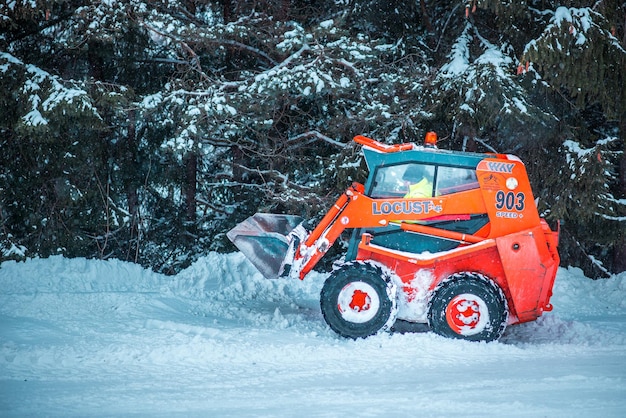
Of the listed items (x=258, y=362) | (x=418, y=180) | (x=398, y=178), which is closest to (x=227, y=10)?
(x=398, y=178)

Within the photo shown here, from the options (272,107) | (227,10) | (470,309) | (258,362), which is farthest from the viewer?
(227,10)

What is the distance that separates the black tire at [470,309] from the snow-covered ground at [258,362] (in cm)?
20

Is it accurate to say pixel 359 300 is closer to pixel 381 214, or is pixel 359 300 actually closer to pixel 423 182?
Answer: pixel 381 214

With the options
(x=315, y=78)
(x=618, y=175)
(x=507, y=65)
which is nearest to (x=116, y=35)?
(x=315, y=78)

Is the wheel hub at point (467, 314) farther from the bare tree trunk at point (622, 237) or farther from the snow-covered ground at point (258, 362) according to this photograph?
the bare tree trunk at point (622, 237)

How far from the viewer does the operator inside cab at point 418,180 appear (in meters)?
7.63

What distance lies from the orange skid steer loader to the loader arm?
1cm

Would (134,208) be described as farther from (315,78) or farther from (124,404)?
(124,404)

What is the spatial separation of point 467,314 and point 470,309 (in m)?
0.06

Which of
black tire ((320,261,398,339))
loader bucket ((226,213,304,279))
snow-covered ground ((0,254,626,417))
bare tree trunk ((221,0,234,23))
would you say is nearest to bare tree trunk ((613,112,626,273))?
snow-covered ground ((0,254,626,417))

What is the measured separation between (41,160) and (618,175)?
11.8 metres

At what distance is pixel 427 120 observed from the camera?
12469 millimetres

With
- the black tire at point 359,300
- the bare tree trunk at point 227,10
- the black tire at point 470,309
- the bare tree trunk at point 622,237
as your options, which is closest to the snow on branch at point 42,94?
the bare tree trunk at point 227,10

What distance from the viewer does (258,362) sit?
20.6ft
